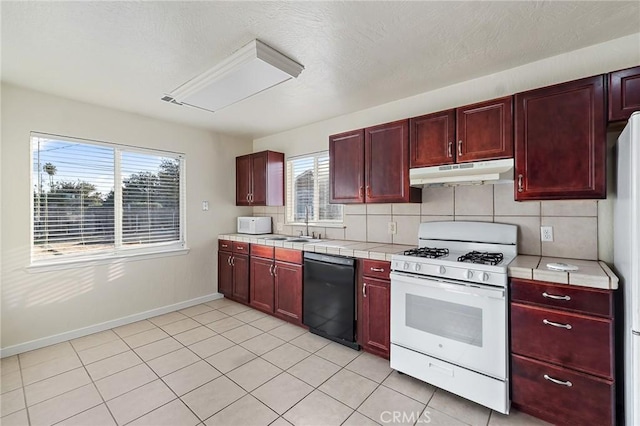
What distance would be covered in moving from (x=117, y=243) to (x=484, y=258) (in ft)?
12.7

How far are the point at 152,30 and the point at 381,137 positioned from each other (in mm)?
2014

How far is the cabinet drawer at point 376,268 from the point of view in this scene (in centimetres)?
245

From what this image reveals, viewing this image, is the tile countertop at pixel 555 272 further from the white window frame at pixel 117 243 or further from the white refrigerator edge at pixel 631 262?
the white window frame at pixel 117 243

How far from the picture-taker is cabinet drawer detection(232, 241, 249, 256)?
3828mm

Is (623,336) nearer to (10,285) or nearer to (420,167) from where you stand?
(420,167)

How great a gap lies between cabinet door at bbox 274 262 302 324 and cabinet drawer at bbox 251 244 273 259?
0.17m

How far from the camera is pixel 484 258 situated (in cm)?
207

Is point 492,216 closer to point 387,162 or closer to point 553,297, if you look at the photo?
point 553,297

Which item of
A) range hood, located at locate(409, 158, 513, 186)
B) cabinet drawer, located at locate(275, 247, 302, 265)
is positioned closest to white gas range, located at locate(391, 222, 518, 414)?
range hood, located at locate(409, 158, 513, 186)

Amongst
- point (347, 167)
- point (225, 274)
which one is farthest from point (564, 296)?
point (225, 274)

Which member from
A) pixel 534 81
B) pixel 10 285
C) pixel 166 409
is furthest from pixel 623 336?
pixel 10 285

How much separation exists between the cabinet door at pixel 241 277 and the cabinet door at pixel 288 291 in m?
0.62

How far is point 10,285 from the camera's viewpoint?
2.65 m

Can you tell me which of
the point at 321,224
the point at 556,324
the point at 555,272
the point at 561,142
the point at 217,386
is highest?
the point at 561,142
